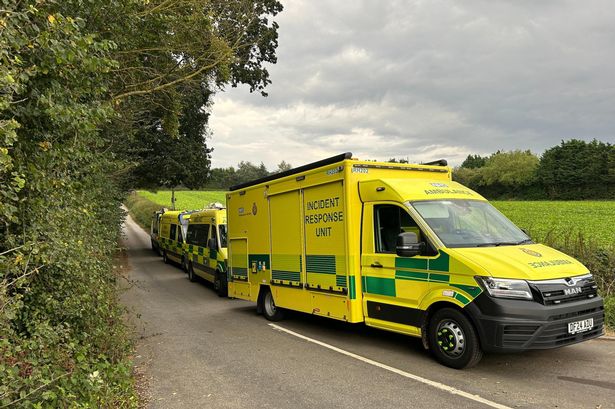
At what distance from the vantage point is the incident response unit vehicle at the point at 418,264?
5309mm

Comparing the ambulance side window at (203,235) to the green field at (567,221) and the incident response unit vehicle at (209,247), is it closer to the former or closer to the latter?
the incident response unit vehicle at (209,247)

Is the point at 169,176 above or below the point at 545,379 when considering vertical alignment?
above

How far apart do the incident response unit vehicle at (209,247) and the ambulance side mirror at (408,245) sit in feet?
27.5

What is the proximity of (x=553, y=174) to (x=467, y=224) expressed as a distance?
3010 inches

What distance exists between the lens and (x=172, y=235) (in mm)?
21328

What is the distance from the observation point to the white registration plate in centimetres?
535

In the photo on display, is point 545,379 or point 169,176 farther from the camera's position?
point 169,176

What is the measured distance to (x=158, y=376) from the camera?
6.10 metres

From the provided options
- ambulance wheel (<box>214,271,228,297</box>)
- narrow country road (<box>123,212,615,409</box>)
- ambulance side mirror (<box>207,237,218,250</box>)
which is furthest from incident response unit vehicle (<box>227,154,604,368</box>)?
ambulance side mirror (<box>207,237,218,250</box>)


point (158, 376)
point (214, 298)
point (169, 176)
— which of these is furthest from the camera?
point (169, 176)

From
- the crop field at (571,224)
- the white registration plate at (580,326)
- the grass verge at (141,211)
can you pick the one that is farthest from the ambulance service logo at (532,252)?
the grass verge at (141,211)

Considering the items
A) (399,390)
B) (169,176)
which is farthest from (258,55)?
(399,390)

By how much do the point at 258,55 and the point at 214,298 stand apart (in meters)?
12.2

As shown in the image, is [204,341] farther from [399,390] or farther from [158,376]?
[399,390]
